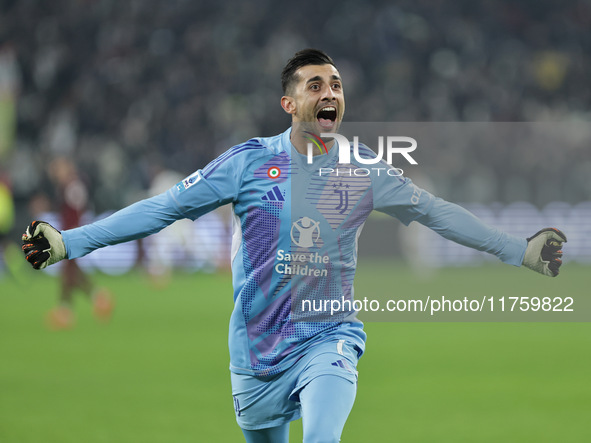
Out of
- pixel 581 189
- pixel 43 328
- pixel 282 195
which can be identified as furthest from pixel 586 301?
pixel 581 189

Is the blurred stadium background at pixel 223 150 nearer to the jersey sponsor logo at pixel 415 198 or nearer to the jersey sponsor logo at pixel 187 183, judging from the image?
the jersey sponsor logo at pixel 415 198

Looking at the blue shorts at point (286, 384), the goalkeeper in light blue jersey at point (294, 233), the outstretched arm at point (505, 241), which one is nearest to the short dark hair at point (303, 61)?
the goalkeeper in light blue jersey at point (294, 233)

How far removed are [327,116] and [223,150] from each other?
1537 cm

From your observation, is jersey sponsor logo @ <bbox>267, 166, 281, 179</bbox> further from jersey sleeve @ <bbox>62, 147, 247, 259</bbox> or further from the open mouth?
the open mouth

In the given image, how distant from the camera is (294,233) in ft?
13.2

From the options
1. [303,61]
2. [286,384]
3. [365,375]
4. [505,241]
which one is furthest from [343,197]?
[365,375]

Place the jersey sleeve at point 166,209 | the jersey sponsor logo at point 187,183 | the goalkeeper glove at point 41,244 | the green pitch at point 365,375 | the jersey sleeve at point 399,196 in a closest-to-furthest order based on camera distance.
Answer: the goalkeeper glove at point 41,244 < the jersey sleeve at point 166,209 < the jersey sponsor logo at point 187,183 < the jersey sleeve at point 399,196 < the green pitch at point 365,375

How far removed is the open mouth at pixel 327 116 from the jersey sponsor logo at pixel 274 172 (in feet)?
0.97

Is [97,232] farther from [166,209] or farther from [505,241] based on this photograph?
[505,241]

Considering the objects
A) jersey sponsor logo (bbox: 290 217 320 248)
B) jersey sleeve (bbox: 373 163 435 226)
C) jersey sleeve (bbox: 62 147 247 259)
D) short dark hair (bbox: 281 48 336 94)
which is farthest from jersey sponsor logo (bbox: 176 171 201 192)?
jersey sleeve (bbox: 373 163 435 226)

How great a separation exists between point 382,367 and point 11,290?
832 centimetres

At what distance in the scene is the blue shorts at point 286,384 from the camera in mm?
3824

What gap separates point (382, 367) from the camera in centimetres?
880

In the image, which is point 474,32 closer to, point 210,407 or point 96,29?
point 96,29
